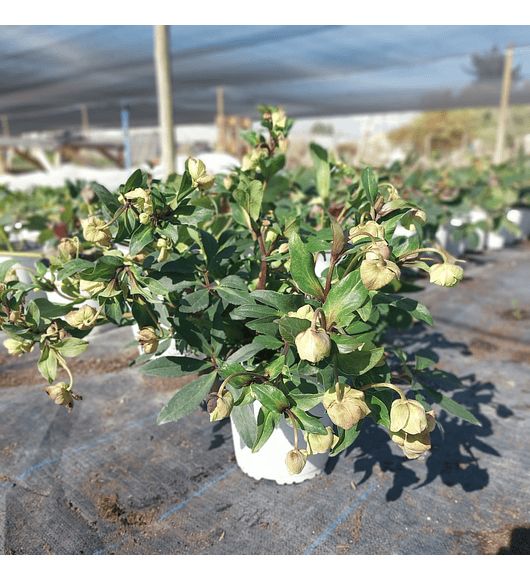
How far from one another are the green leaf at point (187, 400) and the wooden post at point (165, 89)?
148 centimetres

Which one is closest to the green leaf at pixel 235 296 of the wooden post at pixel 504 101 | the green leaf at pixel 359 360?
the green leaf at pixel 359 360

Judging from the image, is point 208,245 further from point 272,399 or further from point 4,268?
point 4,268

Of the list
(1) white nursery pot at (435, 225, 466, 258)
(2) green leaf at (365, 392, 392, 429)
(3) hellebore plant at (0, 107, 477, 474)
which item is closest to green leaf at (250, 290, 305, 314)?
(3) hellebore plant at (0, 107, 477, 474)

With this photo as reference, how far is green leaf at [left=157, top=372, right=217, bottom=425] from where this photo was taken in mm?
879

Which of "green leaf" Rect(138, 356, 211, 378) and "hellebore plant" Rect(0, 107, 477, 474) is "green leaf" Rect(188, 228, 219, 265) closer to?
"hellebore plant" Rect(0, 107, 477, 474)

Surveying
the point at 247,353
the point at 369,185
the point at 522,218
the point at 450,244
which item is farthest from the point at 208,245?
the point at 522,218

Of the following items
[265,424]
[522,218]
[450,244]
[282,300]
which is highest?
[282,300]

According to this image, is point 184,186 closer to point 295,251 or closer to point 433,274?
point 295,251

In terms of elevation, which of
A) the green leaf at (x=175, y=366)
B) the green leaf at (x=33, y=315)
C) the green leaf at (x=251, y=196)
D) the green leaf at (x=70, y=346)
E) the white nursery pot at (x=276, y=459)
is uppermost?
the green leaf at (x=251, y=196)

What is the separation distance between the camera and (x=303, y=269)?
780mm

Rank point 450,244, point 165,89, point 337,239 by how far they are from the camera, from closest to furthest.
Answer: point 337,239 < point 165,89 < point 450,244

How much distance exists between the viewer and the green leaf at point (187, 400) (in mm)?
879

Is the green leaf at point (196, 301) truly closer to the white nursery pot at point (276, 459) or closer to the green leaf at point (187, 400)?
the green leaf at point (187, 400)

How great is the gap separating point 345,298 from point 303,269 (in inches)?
3.4
